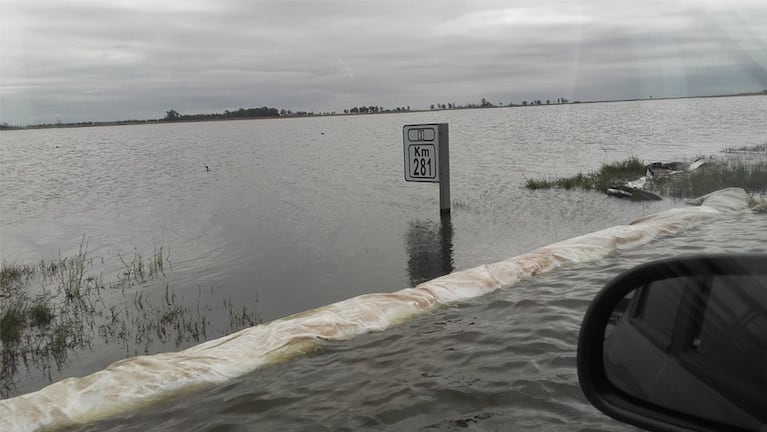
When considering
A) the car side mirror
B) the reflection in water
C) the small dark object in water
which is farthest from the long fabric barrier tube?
the small dark object in water

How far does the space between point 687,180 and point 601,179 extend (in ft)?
9.82

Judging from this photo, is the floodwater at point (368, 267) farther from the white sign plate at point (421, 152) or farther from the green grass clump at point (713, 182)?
the green grass clump at point (713, 182)

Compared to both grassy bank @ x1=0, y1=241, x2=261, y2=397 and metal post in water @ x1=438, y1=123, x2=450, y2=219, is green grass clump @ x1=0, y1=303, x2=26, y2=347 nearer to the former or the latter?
grassy bank @ x1=0, y1=241, x2=261, y2=397

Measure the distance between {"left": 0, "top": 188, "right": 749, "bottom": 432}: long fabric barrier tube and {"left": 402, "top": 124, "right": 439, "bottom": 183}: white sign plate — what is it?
4.91 m

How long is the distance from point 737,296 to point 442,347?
3982mm

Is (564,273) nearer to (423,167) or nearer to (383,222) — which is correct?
(423,167)

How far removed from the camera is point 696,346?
1.78 metres

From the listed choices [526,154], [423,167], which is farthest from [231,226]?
[526,154]

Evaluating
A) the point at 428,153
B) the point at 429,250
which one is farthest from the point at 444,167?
the point at 429,250

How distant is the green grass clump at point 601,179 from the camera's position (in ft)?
60.4

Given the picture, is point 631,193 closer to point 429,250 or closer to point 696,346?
point 429,250

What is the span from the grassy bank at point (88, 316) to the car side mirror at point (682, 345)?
5854mm

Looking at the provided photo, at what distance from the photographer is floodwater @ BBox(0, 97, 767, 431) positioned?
4410 millimetres

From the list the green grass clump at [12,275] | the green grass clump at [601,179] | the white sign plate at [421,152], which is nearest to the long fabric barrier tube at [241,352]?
the white sign plate at [421,152]
